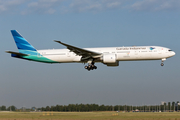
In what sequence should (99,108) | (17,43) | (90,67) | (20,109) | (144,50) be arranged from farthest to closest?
1. (99,108)
2. (20,109)
3. (17,43)
4. (90,67)
5. (144,50)

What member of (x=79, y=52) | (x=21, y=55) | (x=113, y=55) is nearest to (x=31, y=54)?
(x=21, y=55)

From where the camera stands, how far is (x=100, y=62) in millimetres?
44625

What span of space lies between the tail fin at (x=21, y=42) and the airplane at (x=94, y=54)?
0.78 feet

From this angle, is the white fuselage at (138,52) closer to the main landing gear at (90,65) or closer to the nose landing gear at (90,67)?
the main landing gear at (90,65)

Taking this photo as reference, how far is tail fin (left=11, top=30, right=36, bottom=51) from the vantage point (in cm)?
4747

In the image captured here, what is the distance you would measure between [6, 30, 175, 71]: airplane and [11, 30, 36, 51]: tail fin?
0.24 m

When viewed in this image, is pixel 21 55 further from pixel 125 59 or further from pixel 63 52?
pixel 125 59

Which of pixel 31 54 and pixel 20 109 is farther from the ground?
pixel 31 54

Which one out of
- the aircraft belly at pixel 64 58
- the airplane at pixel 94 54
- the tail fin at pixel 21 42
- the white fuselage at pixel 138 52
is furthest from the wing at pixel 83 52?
the tail fin at pixel 21 42

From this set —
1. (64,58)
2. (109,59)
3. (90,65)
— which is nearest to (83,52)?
(90,65)

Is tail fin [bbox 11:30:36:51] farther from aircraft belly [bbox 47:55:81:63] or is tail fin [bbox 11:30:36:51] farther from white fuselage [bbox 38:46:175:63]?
white fuselage [bbox 38:46:175:63]

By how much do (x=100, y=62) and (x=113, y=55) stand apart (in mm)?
3555

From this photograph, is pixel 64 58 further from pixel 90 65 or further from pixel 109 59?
pixel 109 59

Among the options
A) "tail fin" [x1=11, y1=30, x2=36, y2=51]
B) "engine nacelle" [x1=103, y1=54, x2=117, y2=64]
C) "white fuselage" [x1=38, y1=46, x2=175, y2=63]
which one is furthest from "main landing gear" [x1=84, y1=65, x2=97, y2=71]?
"tail fin" [x1=11, y1=30, x2=36, y2=51]
